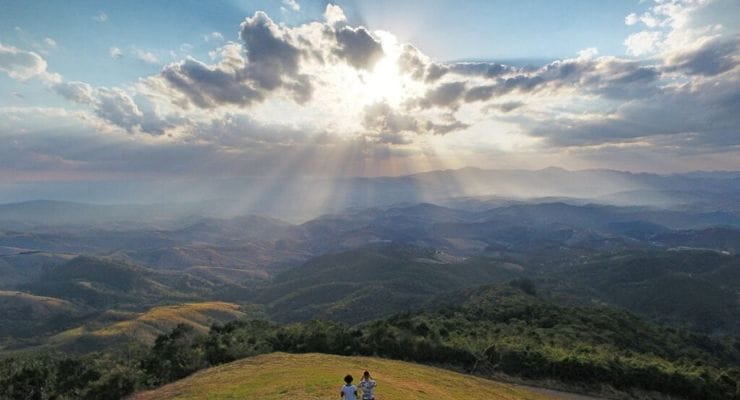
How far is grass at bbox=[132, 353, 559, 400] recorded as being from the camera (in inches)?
1538

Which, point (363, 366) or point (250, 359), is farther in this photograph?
point (250, 359)

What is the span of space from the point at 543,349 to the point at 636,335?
5589 centimetres

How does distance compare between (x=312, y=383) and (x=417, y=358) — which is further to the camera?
(x=417, y=358)

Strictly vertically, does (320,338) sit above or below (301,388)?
below

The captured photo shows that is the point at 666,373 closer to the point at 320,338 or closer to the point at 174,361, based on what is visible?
the point at 320,338

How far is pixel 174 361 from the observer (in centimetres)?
6619

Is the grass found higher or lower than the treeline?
higher

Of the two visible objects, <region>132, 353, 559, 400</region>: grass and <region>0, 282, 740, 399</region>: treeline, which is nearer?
<region>132, 353, 559, 400</region>: grass

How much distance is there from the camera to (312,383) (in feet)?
135

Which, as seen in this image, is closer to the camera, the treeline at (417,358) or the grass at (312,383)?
the grass at (312,383)

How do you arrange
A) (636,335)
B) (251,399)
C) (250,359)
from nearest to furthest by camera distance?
1. (251,399)
2. (250,359)
3. (636,335)

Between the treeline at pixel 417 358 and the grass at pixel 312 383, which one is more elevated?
the grass at pixel 312 383

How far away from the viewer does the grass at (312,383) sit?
3906 cm

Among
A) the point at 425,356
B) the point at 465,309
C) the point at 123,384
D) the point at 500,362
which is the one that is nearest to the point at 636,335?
the point at 465,309
